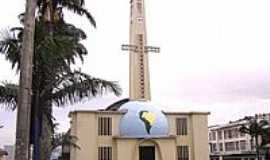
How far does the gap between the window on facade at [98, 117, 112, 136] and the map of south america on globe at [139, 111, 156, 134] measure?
130 inches

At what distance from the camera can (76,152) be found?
42.1 m

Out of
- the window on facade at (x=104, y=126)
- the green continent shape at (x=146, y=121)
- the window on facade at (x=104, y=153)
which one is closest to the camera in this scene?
the green continent shape at (x=146, y=121)

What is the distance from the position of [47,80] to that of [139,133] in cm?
2747

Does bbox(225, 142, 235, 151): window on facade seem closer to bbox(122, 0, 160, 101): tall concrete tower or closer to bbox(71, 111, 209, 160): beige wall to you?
bbox(122, 0, 160, 101): tall concrete tower

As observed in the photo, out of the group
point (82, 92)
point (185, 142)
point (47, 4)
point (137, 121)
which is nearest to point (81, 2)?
point (47, 4)

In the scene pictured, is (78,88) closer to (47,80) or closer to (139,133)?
(47,80)

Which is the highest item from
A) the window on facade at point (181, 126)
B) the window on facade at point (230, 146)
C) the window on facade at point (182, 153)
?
the window on facade at point (181, 126)

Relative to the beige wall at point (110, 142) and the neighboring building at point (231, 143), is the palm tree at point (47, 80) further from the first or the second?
the neighboring building at point (231, 143)

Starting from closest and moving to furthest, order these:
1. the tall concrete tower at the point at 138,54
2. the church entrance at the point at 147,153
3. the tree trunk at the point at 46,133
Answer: the tree trunk at the point at 46,133, the church entrance at the point at 147,153, the tall concrete tower at the point at 138,54

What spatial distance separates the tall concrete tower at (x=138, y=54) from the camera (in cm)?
4922

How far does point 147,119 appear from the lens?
141ft

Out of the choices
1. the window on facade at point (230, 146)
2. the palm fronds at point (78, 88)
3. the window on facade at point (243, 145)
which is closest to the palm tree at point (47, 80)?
the palm fronds at point (78, 88)

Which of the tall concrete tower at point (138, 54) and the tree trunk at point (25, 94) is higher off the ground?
the tall concrete tower at point (138, 54)

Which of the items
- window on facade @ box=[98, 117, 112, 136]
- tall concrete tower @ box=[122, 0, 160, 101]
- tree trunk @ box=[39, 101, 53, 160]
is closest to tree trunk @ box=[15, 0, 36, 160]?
tree trunk @ box=[39, 101, 53, 160]
